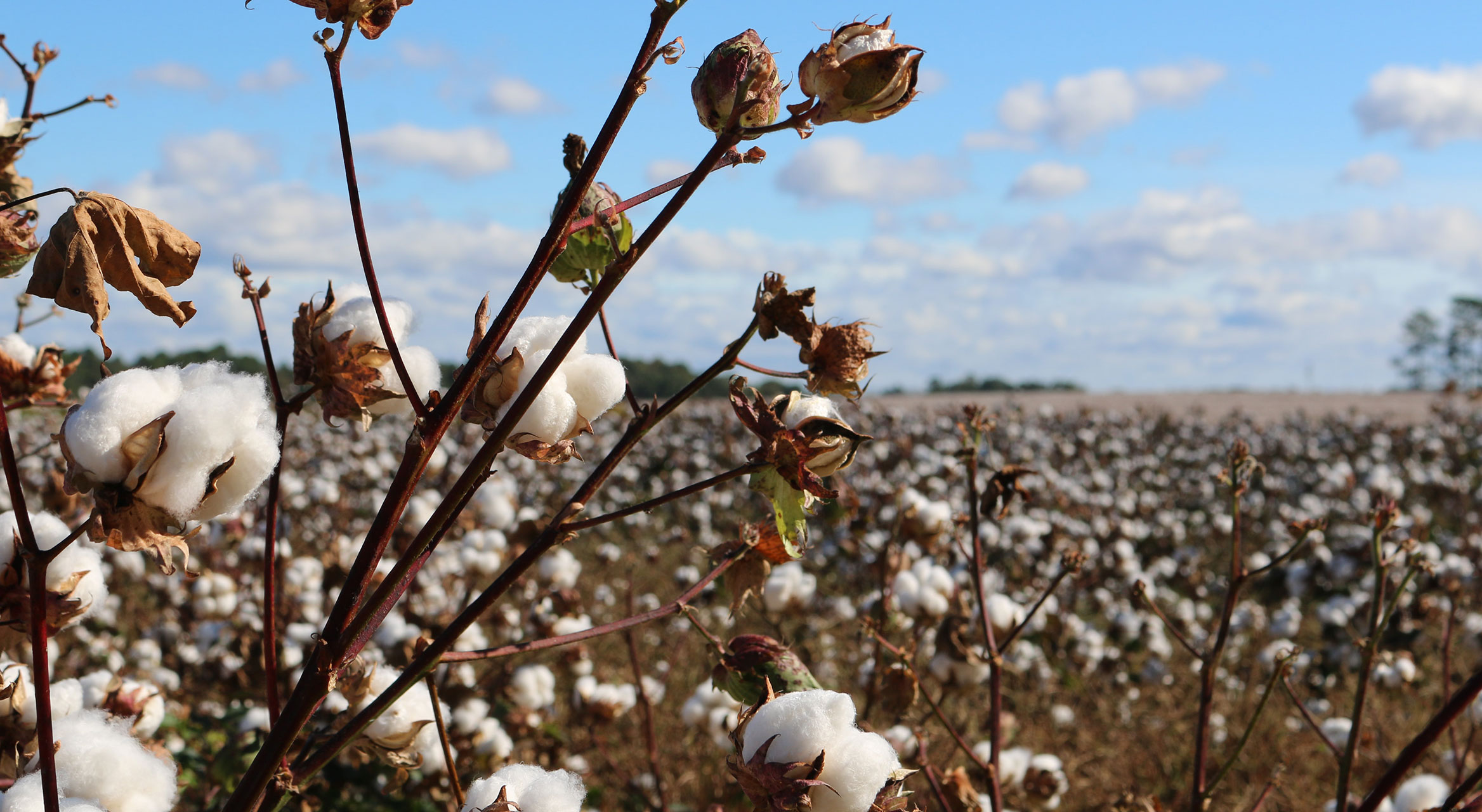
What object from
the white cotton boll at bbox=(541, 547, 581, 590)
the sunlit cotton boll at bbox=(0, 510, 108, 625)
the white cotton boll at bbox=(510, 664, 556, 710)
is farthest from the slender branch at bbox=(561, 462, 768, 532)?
the white cotton boll at bbox=(541, 547, 581, 590)

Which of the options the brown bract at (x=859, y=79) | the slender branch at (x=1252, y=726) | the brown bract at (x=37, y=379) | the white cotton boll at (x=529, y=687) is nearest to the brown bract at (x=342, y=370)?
the brown bract at (x=859, y=79)

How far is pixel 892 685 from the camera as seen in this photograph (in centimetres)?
175

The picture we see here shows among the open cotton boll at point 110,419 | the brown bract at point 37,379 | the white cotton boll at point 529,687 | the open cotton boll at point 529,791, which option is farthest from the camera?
the white cotton boll at point 529,687

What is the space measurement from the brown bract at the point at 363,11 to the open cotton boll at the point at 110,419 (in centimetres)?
31

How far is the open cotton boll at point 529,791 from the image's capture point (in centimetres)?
81

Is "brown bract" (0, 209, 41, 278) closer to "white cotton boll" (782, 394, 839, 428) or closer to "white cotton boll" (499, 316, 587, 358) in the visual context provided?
"white cotton boll" (499, 316, 587, 358)

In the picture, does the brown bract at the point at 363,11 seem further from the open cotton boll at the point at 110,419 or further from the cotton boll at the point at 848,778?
the cotton boll at the point at 848,778

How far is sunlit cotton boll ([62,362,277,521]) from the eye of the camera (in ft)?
2.32

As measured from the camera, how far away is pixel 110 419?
0.71m

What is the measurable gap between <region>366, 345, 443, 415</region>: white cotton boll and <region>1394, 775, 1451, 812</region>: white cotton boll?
2.00 meters

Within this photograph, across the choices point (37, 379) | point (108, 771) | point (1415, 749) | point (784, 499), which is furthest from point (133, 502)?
point (1415, 749)

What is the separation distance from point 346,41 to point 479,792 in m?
0.61

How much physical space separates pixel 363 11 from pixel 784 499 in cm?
52

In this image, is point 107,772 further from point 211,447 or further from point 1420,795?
point 1420,795
